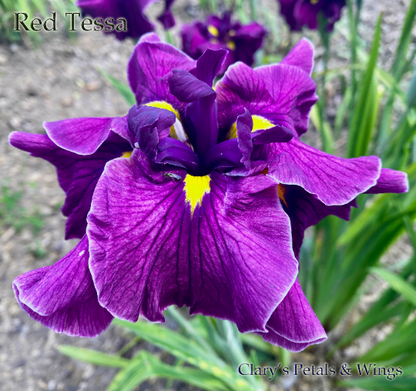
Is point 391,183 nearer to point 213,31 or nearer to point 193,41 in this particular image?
point 193,41

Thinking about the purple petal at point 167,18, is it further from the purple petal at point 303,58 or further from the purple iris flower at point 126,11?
the purple petal at point 303,58

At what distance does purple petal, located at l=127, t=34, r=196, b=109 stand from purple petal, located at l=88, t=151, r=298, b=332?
0.24 meters

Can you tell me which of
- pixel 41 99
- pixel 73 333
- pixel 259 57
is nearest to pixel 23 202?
pixel 41 99

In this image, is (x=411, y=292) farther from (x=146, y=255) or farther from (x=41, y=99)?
(x=41, y=99)

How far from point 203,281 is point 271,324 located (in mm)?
159

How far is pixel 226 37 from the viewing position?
6.30ft

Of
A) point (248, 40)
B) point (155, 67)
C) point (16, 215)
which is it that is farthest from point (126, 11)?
point (16, 215)

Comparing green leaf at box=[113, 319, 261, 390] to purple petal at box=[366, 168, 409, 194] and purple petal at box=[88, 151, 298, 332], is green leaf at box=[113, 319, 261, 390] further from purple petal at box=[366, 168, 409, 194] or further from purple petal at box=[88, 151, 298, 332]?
purple petal at box=[366, 168, 409, 194]

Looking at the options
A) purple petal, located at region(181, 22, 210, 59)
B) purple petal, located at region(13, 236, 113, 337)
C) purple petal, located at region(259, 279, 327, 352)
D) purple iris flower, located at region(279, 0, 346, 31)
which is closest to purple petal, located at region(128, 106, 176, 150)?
purple petal, located at region(13, 236, 113, 337)

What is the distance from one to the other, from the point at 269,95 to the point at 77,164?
50cm

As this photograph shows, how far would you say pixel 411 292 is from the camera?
1133 mm

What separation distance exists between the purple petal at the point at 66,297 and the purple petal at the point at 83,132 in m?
0.22

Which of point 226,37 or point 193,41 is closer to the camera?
point 193,41

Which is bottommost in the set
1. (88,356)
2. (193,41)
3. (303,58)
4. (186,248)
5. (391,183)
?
(88,356)
